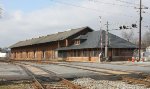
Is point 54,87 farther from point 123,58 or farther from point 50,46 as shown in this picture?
point 50,46

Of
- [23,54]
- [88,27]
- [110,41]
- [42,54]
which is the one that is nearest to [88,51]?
[110,41]

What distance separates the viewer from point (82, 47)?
69.7 meters

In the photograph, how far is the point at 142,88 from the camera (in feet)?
49.1

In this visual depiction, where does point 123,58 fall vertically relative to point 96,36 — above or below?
below

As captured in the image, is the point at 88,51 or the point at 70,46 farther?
the point at 70,46

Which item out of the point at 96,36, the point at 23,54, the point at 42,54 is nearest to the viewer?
the point at 96,36

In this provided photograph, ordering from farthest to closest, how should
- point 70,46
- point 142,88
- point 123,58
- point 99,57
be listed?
point 70,46, point 123,58, point 99,57, point 142,88

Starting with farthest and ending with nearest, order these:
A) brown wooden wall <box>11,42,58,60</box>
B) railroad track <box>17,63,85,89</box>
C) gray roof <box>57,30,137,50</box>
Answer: brown wooden wall <box>11,42,58,60</box> → gray roof <box>57,30,137,50</box> → railroad track <box>17,63,85,89</box>

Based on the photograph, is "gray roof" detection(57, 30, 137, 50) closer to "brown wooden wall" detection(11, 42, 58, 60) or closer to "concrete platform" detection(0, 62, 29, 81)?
"brown wooden wall" detection(11, 42, 58, 60)

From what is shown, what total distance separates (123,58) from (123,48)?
1936 millimetres

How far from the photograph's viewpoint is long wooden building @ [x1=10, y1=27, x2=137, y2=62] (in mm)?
65562

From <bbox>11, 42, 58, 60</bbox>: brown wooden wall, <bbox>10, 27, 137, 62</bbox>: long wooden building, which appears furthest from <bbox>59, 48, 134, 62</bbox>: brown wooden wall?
<bbox>11, 42, 58, 60</bbox>: brown wooden wall

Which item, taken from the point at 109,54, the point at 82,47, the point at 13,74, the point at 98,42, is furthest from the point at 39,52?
the point at 13,74

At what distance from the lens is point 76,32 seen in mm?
80438
